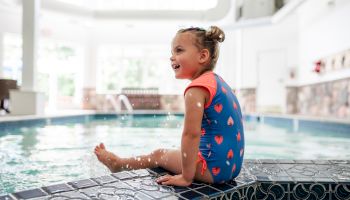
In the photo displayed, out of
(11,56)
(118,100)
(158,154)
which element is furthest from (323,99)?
(11,56)

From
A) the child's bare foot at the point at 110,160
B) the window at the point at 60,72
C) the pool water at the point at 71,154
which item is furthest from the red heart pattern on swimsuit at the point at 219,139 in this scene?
the window at the point at 60,72

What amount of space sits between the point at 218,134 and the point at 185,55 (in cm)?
36

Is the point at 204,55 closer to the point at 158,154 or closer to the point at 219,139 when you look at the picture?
the point at 219,139

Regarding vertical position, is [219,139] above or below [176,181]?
above

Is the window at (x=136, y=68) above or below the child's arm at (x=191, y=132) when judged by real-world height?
above

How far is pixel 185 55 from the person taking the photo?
54.3 inches

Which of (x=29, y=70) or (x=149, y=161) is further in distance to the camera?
(x=29, y=70)

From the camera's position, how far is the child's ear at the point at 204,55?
138 cm

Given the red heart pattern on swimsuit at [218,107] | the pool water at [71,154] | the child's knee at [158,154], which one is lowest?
the pool water at [71,154]

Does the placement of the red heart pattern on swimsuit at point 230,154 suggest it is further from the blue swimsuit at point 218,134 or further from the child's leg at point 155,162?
the child's leg at point 155,162

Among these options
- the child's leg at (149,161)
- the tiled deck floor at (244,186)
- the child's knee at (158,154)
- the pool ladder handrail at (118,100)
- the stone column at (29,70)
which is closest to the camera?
the tiled deck floor at (244,186)

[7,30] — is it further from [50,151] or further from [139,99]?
[50,151]

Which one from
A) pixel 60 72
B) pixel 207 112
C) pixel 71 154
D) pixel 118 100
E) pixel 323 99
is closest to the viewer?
pixel 207 112

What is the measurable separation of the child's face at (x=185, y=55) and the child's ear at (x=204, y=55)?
1 centimetres
